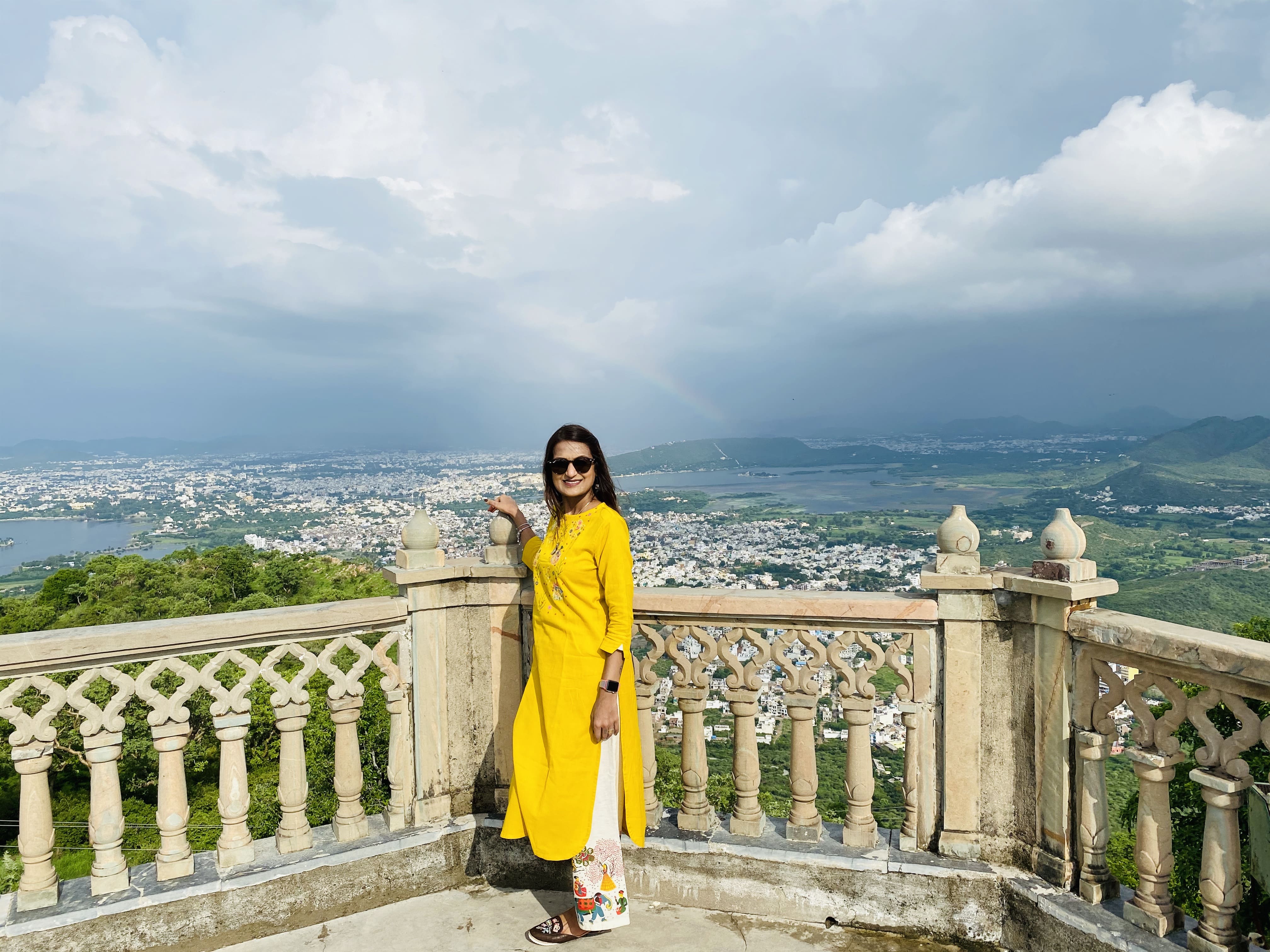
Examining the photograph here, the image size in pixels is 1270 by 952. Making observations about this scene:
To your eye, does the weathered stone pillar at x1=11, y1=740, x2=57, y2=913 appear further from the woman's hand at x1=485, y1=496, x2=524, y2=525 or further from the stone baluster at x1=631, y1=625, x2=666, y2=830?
the stone baluster at x1=631, y1=625, x2=666, y2=830

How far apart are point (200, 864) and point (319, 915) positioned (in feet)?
1.94

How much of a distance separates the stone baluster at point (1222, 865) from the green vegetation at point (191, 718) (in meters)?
11.5

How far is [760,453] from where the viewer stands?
325ft

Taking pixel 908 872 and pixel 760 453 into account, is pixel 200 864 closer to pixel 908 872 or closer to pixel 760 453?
pixel 908 872

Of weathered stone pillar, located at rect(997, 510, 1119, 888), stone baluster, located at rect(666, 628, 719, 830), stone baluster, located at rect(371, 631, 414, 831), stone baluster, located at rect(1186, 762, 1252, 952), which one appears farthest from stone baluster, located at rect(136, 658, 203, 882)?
stone baluster, located at rect(1186, 762, 1252, 952)

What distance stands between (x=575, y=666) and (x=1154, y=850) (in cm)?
227

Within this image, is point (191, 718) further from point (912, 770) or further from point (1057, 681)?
point (1057, 681)

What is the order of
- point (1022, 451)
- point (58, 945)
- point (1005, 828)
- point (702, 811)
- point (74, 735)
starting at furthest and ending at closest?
point (1022, 451)
point (74, 735)
point (702, 811)
point (1005, 828)
point (58, 945)

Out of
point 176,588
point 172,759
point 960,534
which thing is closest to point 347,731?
point 172,759

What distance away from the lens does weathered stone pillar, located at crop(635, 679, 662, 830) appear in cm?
350

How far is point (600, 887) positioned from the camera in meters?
2.99

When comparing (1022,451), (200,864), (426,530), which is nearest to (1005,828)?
(426,530)

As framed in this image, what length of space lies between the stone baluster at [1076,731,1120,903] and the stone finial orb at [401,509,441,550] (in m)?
2.99

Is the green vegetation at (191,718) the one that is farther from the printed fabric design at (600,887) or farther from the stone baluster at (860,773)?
the stone baluster at (860,773)
